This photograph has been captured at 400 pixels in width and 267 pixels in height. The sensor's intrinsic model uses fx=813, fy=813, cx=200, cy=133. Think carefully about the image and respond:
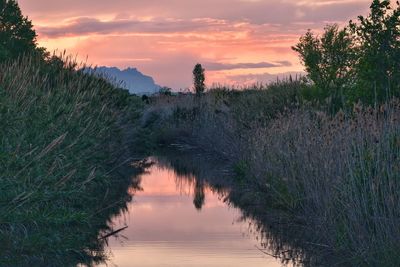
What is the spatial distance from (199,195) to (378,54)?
22.3 feet

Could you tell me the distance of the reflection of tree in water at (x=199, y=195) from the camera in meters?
21.7

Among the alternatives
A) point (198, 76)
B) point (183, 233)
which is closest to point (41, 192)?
point (183, 233)

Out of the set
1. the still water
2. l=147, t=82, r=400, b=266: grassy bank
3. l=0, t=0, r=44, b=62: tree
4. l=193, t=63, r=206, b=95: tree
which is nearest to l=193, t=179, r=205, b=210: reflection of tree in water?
the still water

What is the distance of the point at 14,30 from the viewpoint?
4338cm

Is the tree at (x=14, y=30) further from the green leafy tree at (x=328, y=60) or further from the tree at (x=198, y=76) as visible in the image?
the tree at (x=198, y=76)

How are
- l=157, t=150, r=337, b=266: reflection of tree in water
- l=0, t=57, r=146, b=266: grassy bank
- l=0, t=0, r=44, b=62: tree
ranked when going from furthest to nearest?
l=0, t=0, r=44, b=62: tree, l=157, t=150, r=337, b=266: reflection of tree in water, l=0, t=57, r=146, b=266: grassy bank

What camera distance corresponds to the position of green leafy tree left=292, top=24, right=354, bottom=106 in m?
28.3

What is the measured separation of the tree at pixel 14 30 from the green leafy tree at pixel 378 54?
80.4 feet

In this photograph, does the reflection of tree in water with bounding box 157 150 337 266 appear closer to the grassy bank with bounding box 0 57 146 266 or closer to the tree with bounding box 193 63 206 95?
the grassy bank with bounding box 0 57 146 266

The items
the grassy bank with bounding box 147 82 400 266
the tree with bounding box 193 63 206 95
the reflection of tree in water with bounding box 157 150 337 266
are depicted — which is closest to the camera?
the grassy bank with bounding box 147 82 400 266

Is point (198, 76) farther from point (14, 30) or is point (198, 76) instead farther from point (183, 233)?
point (183, 233)

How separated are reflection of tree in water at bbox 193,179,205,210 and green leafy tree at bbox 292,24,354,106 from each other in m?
5.21

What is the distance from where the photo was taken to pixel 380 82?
67.2 ft

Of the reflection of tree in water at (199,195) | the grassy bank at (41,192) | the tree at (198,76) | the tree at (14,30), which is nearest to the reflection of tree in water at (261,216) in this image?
the reflection of tree in water at (199,195)
